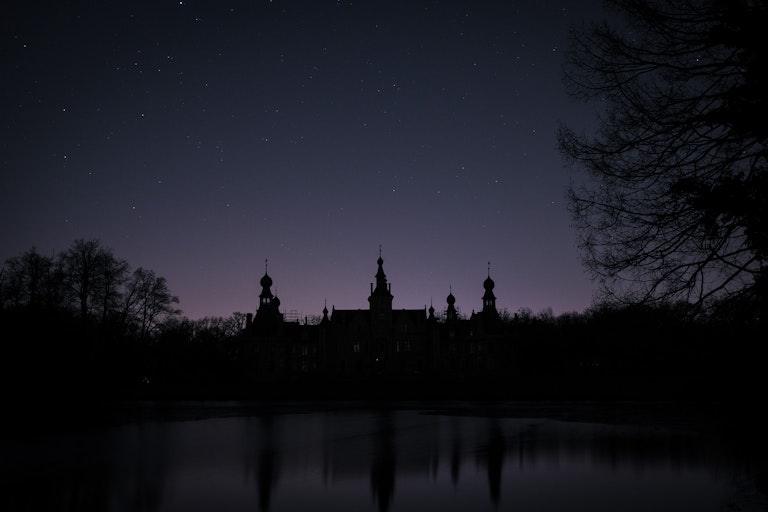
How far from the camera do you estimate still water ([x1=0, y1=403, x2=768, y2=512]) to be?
430 inches

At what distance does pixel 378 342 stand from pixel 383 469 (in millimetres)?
80769

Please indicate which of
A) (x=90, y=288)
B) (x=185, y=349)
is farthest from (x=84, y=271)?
(x=185, y=349)

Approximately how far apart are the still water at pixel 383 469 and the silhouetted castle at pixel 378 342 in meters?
69.6

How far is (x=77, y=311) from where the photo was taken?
2101 inches

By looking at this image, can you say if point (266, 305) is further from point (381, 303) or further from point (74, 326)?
point (74, 326)

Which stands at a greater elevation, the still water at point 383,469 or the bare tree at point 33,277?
the bare tree at point 33,277

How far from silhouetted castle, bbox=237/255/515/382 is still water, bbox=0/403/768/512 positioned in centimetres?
6957

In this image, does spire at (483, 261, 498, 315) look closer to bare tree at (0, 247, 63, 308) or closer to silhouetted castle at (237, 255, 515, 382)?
silhouetted castle at (237, 255, 515, 382)

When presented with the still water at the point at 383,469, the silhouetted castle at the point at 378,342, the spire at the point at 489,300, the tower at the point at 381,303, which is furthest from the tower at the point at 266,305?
the still water at the point at 383,469

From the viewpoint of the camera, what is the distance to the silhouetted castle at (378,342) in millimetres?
94625

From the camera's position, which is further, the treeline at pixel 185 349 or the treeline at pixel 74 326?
the treeline at pixel 74 326

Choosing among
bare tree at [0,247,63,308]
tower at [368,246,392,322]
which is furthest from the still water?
tower at [368,246,392,322]

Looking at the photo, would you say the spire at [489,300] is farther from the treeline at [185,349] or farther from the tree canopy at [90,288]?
the tree canopy at [90,288]

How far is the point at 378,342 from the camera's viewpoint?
94.8 m
